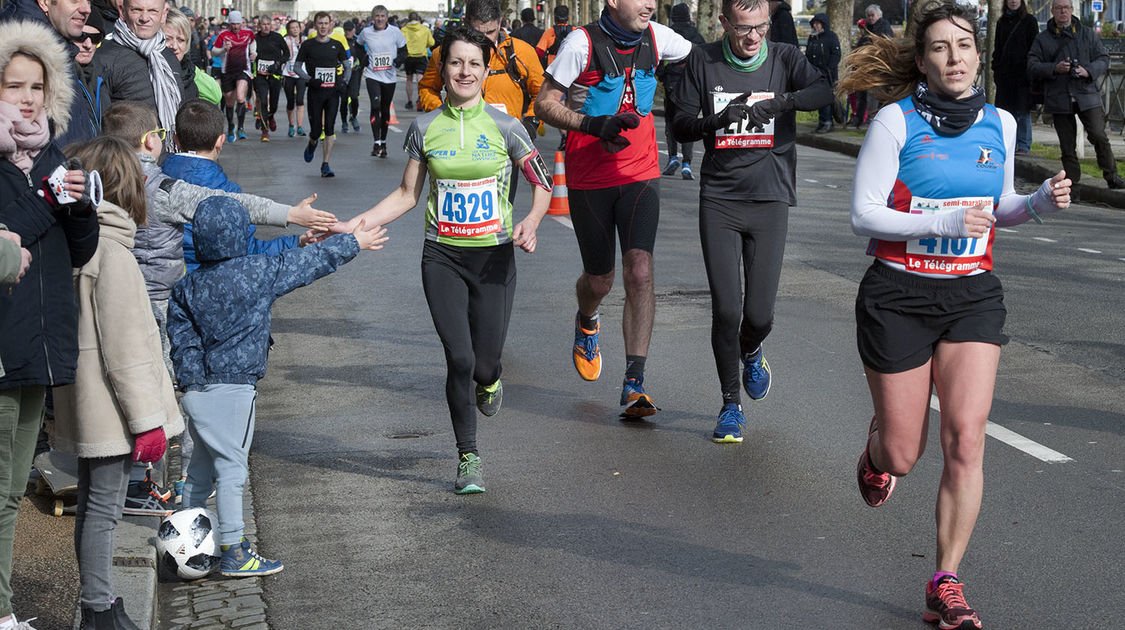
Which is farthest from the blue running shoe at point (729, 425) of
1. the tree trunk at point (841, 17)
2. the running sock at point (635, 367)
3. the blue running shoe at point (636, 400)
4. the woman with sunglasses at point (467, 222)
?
the tree trunk at point (841, 17)

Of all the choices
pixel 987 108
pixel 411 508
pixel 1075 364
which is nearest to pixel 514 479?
pixel 411 508

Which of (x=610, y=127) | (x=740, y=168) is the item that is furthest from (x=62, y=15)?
(x=740, y=168)

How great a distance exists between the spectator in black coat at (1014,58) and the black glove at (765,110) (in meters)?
13.0

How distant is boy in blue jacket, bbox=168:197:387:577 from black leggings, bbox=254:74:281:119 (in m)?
21.7

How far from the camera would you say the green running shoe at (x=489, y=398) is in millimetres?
6645

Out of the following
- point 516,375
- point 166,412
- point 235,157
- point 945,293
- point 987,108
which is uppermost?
point 987,108

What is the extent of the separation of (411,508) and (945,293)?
2430 millimetres

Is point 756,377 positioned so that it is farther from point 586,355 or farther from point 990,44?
point 990,44

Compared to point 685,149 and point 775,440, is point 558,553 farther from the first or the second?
point 685,149

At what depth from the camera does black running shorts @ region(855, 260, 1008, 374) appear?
477cm

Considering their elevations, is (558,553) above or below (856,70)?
below

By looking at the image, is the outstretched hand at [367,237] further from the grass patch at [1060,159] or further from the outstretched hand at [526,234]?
the grass patch at [1060,159]

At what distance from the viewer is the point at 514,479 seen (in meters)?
6.58

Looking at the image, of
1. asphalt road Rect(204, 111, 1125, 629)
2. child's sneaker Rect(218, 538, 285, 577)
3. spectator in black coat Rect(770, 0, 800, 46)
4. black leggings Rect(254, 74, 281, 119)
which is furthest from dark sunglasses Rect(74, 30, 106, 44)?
black leggings Rect(254, 74, 281, 119)
